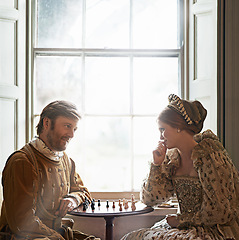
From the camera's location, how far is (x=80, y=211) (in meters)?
2.76

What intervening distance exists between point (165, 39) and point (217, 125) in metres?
1.24

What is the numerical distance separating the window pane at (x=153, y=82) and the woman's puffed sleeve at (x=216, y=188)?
1.48m

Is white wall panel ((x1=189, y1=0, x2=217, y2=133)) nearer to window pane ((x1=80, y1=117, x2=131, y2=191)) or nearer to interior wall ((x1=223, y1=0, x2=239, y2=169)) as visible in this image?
interior wall ((x1=223, y1=0, x2=239, y2=169))

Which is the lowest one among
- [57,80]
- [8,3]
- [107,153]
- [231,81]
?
[107,153]

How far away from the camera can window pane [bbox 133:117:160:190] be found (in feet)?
12.8

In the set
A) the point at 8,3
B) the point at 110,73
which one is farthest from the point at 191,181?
the point at 8,3

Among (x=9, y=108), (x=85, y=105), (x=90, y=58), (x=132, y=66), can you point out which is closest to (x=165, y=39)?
(x=132, y=66)

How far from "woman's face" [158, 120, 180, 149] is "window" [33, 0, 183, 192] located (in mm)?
1172

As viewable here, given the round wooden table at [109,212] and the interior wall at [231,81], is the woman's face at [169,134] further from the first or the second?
the interior wall at [231,81]

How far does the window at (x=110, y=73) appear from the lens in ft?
12.8

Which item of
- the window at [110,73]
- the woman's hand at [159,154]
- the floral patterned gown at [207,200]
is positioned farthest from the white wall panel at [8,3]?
the floral patterned gown at [207,200]

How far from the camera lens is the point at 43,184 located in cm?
261

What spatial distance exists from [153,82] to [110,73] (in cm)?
45

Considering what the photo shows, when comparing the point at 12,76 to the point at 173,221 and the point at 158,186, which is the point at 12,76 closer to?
the point at 158,186
